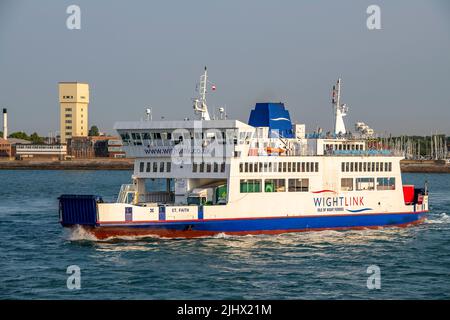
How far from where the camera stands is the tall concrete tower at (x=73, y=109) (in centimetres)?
17325

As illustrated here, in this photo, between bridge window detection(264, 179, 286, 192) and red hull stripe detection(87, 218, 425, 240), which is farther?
bridge window detection(264, 179, 286, 192)

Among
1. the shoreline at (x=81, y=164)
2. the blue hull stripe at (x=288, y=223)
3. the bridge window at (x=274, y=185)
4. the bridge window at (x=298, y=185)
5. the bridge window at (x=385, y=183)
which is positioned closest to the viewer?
the blue hull stripe at (x=288, y=223)

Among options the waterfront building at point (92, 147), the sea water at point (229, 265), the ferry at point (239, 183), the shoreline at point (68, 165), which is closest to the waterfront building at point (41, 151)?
the waterfront building at point (92, 147)

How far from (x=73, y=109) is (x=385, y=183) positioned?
13890 centimetres

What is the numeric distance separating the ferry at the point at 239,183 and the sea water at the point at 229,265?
0.76m

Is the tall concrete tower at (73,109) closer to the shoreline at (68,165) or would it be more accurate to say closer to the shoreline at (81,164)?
the shoreline at (81,164)

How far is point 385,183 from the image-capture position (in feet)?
139

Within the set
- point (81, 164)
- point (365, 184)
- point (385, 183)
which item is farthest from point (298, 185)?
point (81, 164)

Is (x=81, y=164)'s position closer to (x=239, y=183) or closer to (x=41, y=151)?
(x=41, y=151)

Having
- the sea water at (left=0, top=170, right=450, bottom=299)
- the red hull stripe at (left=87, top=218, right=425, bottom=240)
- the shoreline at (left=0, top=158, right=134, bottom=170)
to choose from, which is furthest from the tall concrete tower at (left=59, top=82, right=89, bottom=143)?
the red hull stripe at (left=87, top=218, right=425, bottom=240)

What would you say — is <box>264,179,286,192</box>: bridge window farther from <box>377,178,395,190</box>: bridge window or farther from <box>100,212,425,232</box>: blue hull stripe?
<box>377,178,395,190</box>: bridge window

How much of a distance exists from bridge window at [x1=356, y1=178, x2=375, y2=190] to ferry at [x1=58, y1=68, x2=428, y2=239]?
0.06m

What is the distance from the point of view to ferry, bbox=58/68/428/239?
35.1m

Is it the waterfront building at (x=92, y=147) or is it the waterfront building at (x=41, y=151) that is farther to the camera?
the waterfront building at (x=92, y=147)
